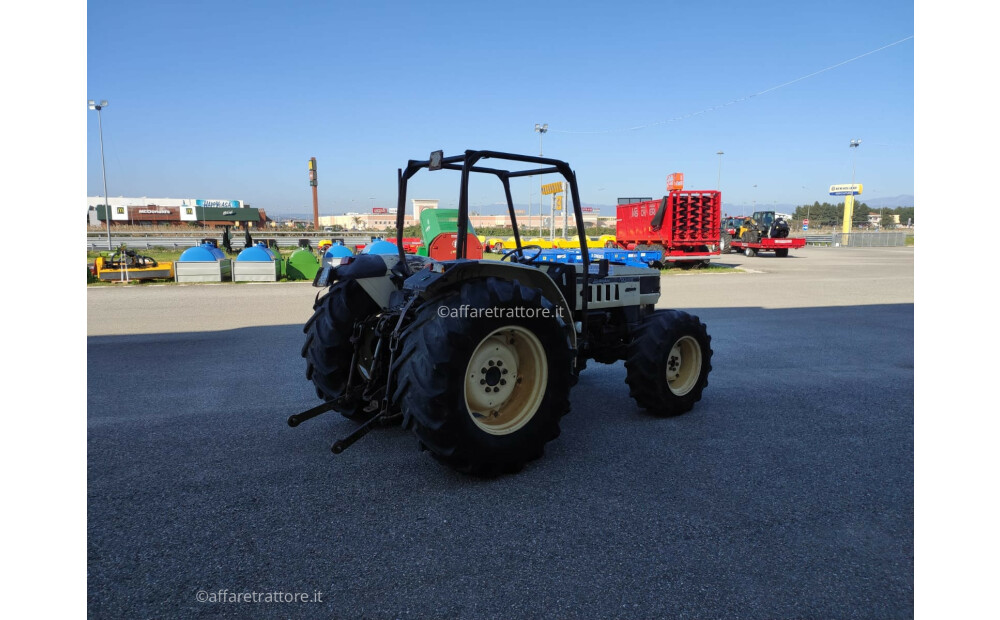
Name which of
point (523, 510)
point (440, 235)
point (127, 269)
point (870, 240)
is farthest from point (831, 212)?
point (523, 510)

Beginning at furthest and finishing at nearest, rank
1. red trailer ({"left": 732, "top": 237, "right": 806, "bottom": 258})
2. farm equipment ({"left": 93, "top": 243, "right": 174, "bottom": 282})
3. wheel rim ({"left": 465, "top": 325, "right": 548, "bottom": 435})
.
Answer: red trailer ({"left": 732, "top": 237, "right": 806, "bottom": 258}) < farm equipment ({"left": 93, "top": 243, "right": 174, "bottom": 282}) < wheel rim ({"left": 465, "top": 325, "right": 548, "bottom": 435})

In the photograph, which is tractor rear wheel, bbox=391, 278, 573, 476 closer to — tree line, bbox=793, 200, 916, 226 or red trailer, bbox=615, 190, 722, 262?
red trailer, bbox=615, 190, 722, 262

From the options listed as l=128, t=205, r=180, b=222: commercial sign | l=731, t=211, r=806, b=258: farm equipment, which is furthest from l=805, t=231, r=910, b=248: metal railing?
l=128, t=205, r=180, b=222: commercial sign

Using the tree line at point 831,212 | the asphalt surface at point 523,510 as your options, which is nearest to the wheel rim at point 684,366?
the asphalt surface at point 523,510

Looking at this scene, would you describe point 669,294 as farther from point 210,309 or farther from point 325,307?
point 325,307

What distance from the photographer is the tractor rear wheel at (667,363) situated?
4.59 m

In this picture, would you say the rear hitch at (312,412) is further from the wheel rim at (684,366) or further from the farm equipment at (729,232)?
the farm equipment at (729,232)

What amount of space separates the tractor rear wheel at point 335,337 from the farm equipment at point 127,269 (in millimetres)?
14691

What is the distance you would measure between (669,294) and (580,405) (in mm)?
10145

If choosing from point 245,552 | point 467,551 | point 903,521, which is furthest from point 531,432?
point 903,521

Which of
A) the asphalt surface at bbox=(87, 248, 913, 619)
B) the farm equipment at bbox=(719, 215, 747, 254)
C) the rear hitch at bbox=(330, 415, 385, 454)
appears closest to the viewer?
the asphalt surface at bbox=(87, 248, 913, 619)

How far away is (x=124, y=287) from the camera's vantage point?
1505 cm

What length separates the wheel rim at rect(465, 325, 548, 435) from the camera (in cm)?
363

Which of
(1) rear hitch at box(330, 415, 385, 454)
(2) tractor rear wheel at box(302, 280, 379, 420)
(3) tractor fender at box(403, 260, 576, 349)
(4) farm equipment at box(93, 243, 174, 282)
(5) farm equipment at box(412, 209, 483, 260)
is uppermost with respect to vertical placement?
(5) farm equipment at box(412, 209, 483, 260)
